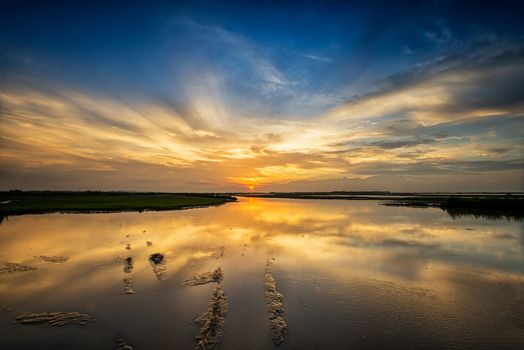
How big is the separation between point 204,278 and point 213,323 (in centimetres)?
537

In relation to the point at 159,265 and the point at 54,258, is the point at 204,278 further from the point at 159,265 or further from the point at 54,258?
the point at 54,258

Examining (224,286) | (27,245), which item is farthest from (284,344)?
(27,245)

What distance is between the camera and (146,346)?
8453 millimetres

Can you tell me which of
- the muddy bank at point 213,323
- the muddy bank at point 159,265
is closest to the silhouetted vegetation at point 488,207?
the muddy bank at point 159,265

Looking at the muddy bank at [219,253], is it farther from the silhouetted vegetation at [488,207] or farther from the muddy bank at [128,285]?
the silhouetted vegetation at [488,207]

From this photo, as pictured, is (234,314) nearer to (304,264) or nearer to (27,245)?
(304,264)

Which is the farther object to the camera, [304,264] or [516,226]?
[516,226]

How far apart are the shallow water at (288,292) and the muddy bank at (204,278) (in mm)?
423

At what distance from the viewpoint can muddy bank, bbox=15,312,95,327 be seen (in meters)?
9.92

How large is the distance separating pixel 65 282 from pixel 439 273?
19395mm

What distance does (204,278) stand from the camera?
1507 centimetres

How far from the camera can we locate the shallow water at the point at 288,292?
29.6 ft

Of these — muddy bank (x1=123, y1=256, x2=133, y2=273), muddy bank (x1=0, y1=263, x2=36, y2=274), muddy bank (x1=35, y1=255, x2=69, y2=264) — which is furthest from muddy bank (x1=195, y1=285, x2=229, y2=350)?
muddy bank (x1=35, y1=255, x2=69, y2=264)

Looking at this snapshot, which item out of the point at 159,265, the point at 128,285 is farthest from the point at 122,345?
the point at 159,265
